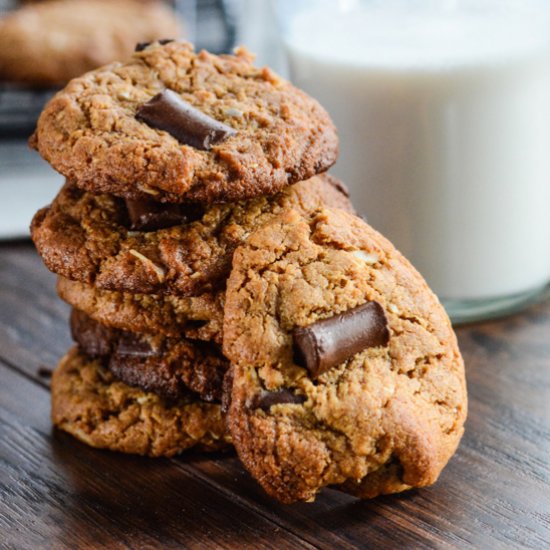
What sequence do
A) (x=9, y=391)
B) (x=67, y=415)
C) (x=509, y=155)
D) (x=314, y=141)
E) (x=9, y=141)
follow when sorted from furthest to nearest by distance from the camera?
1. (x=9, y=141)
2. (x=509, y=155)
3. (x=9, y=391)
4. (x=67, y=415)
5. (x=314, y=141)

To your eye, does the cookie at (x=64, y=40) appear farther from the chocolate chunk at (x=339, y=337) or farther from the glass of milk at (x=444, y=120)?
the chocolate chunk at (x=339, y=337)

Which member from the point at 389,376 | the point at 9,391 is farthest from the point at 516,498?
the point at 9,391

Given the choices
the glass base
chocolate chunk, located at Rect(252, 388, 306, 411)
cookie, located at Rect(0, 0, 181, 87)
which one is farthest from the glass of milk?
cookie, located at Rect(0, 0, 181, 87)

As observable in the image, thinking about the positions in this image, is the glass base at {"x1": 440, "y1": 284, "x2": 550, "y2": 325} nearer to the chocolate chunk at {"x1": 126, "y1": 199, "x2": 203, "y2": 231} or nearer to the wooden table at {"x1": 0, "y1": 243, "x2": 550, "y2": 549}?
the wooden table at {"x1": 0, "y1": 243, "x2": 550, "y2": 549}

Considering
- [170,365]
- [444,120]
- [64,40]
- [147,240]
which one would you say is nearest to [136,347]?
[170,365]

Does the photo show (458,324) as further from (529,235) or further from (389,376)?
(389,376)

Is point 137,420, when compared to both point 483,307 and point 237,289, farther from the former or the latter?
point 483,307

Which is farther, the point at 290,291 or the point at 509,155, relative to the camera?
the point at 509,155
